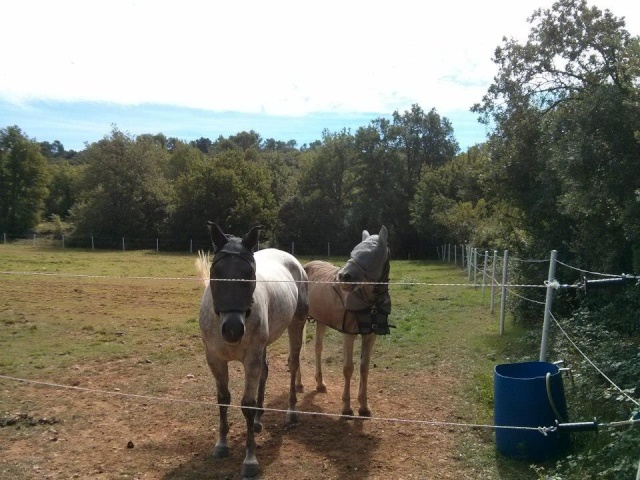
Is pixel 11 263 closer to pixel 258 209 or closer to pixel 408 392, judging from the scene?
pixel 258 209

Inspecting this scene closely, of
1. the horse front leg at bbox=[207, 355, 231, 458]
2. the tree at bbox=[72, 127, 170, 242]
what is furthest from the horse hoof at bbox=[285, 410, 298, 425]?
the tree at bbox=[72, 127, 170, 242]

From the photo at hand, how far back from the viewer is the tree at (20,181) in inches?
1729

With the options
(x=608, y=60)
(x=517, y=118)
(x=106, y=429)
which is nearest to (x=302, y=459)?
(x=106, y=429)

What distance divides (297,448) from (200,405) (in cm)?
162

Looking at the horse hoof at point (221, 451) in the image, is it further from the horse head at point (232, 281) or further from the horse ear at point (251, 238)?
the horse ear at point (251, 238)

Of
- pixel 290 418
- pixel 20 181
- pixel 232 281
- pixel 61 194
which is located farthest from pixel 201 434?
pixel 61 194

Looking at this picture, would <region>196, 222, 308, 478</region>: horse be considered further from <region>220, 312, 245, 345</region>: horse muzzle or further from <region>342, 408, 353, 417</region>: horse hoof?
<region>342, 408, 353, 417</region>: horse hoof

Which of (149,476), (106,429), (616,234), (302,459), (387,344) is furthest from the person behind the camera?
(387,344)

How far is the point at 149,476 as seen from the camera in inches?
171

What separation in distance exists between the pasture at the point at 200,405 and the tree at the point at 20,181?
37429mm

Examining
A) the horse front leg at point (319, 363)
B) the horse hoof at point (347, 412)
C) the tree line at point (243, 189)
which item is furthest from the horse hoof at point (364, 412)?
the tree line at point (243, 189)

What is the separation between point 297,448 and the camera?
5.01 m

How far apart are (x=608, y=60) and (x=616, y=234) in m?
3.69

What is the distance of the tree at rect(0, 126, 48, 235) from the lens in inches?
1729
